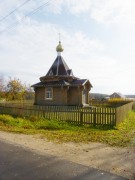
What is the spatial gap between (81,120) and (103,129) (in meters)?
1.94

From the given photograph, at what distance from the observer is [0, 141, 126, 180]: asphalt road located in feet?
18.2

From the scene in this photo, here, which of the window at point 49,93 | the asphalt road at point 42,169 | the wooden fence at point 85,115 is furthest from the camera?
the window at point 49,93

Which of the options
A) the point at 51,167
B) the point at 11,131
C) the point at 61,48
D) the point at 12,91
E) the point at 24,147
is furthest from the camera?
the point at 12,91

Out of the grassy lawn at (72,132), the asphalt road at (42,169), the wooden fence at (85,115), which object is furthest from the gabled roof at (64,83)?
the asphalt road at (42,169)

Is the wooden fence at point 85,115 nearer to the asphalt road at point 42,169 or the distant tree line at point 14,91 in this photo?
the asphalt road at point 42,169

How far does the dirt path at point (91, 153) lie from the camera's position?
636 centimetres

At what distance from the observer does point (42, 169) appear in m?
6.14

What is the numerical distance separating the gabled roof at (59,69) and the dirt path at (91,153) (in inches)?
949

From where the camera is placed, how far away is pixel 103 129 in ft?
42.9

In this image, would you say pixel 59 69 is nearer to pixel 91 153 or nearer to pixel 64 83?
pixel 64 83

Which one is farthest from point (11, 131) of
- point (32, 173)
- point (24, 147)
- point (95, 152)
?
point (32, 173)

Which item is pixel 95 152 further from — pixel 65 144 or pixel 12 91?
pixel 12 91

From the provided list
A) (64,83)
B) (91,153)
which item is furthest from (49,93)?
(91,153)

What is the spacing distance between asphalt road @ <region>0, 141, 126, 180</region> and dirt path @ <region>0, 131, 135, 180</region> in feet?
1.35
